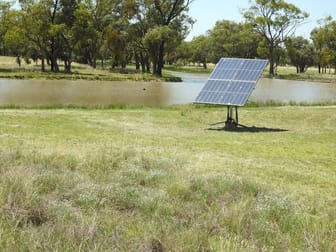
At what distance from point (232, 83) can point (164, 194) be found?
12.6m

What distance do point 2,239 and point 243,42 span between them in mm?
96865

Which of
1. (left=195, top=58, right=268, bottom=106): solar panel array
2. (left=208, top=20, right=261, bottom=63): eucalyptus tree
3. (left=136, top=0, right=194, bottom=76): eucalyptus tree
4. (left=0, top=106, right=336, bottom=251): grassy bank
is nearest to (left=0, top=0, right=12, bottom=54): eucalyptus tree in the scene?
(left=136, top=0, right=194, bottom=76): eucalyptus tree

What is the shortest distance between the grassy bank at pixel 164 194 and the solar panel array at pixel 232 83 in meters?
4.65

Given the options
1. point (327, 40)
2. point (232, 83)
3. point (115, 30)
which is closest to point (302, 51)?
point (327, 40)

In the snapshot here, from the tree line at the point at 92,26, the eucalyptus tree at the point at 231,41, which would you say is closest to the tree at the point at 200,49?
the eucalyptus tree at the point at 231,41

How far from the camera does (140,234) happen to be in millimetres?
4848

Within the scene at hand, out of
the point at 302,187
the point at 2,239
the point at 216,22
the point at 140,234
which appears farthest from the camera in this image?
the point at 216,22

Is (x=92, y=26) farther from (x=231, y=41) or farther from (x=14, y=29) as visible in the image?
(x=231, y=41)

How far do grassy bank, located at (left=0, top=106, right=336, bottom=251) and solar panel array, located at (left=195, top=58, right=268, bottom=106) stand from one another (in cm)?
465

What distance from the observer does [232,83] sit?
18453 millimetres

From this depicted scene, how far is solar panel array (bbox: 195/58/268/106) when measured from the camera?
1767cm

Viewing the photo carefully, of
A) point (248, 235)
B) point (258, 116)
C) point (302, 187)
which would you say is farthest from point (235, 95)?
point (248, 235)

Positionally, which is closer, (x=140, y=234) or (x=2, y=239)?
(x=2, y=239)

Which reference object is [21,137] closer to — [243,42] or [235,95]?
[235,95]
